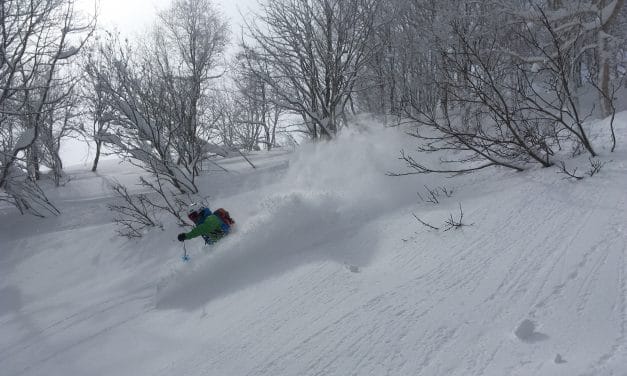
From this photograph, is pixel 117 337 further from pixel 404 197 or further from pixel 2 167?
pixel 2 167

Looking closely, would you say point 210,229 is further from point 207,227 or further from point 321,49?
point 321,49

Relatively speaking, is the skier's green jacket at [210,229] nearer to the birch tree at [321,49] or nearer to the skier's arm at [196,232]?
the skier's arm at [196,232]

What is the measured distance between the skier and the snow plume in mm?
231

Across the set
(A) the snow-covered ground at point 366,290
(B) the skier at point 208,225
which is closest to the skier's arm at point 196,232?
(B) the skier at point 208,225

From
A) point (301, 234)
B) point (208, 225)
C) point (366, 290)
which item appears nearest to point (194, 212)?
point (208, 225)

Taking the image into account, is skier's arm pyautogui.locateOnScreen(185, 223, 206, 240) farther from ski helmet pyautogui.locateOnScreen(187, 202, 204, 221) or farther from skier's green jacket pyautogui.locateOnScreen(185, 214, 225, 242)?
ski helmet pyautogui.locateOnScreen(187, 202, 204, 221)

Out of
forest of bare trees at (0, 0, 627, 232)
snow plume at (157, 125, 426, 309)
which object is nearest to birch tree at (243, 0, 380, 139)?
forest of bare trees at (0, 0, 627, 232)

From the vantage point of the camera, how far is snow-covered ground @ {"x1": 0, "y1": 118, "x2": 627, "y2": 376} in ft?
7.16

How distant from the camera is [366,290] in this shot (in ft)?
10.3

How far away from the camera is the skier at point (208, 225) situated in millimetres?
5395

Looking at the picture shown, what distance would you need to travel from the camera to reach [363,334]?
101 inches

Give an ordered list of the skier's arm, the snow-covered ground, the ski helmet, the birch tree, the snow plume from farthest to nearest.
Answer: the birch tree → the ski helmet → the skier's arm → the snow plume → the snow-covered ground

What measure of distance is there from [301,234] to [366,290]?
6.67 ft

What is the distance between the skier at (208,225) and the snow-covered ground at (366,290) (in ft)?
0.89
